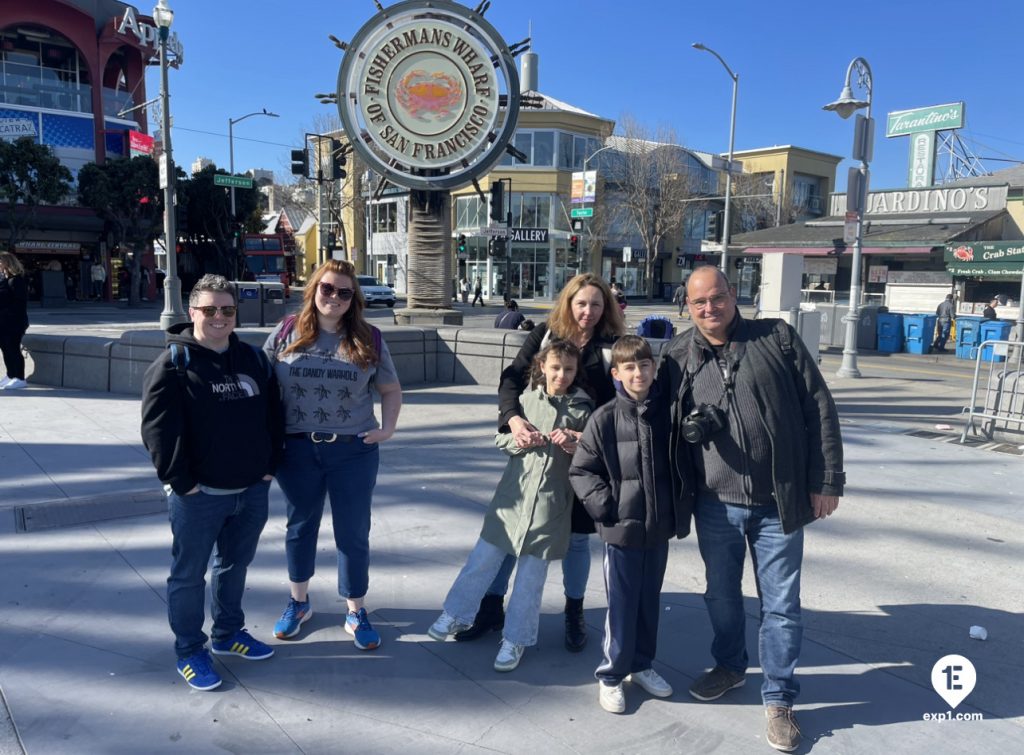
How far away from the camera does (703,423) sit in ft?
9.99

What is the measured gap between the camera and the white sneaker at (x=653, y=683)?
3.31 metres

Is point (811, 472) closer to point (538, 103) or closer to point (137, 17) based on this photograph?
point (538, 103)

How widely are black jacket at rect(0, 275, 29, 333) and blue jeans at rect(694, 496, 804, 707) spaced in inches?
365

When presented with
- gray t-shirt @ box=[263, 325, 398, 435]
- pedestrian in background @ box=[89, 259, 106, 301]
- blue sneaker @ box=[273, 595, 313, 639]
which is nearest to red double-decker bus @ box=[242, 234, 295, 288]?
pedestrian in background @ box=[89, 259, 106, 301]

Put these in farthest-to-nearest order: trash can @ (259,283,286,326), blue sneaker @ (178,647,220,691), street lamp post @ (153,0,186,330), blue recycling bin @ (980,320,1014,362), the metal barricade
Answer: trash can @ (259,283,286,326) < blue recycling bin @ (980,320,1014,362) < street lamp post @ (153,0,186,330) < the metal barricade < blue sneaker @ (178,647,220,691)

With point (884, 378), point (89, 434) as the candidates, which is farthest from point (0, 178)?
point (884, 378)

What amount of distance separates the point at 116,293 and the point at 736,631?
4020 centimetres

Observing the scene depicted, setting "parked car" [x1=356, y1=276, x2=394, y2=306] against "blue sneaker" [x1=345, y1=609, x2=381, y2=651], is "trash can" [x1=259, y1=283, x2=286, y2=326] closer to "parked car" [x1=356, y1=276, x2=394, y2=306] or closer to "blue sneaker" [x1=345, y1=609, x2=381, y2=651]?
"parked car" [x1=356, y1=276, x2=394, y2=306]

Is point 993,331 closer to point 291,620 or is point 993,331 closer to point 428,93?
point 428,93

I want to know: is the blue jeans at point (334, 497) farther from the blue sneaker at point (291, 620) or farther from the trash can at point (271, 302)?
the trash can at point (271, 302)

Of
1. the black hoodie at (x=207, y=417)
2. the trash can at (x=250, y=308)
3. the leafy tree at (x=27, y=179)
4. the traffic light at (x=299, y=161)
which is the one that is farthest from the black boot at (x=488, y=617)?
the leafy tree at (x=27, y=179)

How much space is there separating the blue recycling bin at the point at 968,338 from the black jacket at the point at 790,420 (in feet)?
65.4

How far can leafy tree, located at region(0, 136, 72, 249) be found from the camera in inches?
1111

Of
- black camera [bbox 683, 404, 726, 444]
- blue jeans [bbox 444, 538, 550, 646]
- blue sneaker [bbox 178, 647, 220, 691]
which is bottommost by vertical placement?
blue sneaker [bbox 178, 647, 220, 691]
